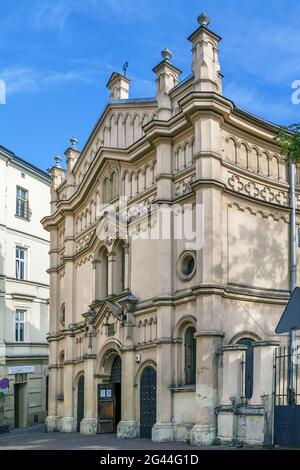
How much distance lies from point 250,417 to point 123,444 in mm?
5230

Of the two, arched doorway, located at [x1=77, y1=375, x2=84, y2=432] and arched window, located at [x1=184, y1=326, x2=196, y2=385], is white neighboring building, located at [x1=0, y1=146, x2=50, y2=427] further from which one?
arched window, located at [x1=184, y1=326, x2=196, y2=385]

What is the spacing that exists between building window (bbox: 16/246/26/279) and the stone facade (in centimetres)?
1181

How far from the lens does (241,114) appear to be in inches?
862

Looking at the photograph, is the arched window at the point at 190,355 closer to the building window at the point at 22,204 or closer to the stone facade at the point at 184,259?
the stone facade at the point at 184,259

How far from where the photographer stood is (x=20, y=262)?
38.7 metres

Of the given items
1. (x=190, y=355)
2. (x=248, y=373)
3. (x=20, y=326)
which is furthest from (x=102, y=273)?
(x=20, y=326)

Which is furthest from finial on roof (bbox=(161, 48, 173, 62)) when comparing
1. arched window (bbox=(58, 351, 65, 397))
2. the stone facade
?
arched window (bbox=(58, 351, 65, 397))

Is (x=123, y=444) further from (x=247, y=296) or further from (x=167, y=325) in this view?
(x=247, y=296)

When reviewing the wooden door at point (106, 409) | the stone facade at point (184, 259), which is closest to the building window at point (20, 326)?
the stone facade at point (184, 259)

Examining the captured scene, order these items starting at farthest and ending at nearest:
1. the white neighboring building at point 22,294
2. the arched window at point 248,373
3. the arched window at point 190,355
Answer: the white neighboring building at point 22,294 → the arched window at point 190,355 → the arched window at point 248,373

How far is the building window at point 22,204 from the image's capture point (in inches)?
1534

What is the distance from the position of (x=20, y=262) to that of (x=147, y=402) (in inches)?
726

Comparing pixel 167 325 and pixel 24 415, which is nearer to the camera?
pixel 167 325
